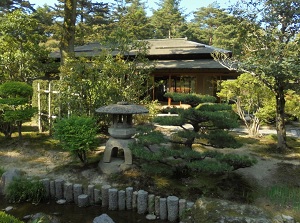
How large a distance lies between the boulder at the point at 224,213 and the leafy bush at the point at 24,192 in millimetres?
3322

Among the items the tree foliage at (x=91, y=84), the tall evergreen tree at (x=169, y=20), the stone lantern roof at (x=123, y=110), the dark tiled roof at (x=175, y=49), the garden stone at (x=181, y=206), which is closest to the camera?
the garden stone at (x=181, y=206)

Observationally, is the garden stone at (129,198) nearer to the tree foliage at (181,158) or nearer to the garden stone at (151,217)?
the garden stone at (151,217)

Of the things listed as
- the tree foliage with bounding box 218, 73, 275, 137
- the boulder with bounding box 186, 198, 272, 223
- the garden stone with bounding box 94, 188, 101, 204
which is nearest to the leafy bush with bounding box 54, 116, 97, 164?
the garden stone with bounding box 94, 188, 101, 204

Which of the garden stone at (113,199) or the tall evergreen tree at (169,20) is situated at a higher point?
the tall evergreen tree at (169,20)

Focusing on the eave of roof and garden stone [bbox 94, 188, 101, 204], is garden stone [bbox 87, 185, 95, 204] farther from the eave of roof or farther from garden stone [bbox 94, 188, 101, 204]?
the eave of roof

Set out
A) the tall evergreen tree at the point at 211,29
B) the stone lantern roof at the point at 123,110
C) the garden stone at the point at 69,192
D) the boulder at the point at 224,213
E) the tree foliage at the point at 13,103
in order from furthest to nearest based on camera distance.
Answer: the tall evergreen tree at the point at 211,29 → the tree foliage at the point at 13,103 → the stone lantern roof at the point at 123,110 → the garden stone at the point at 69,192 → the boulder at the point at 224,213

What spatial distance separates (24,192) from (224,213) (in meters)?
4.07

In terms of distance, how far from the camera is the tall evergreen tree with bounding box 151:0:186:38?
1547 inches

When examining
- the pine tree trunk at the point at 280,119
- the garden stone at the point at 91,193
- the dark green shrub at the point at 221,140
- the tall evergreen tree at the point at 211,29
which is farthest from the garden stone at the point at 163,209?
the tall evergreen tree at the point at 211,29

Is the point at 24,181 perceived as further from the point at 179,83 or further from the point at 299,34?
the point at 179,83

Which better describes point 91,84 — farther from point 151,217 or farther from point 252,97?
point 252,97

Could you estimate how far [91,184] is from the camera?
599 centimetres

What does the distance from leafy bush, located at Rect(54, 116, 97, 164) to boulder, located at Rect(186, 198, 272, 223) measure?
127 inches

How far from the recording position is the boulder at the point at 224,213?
3790mm
